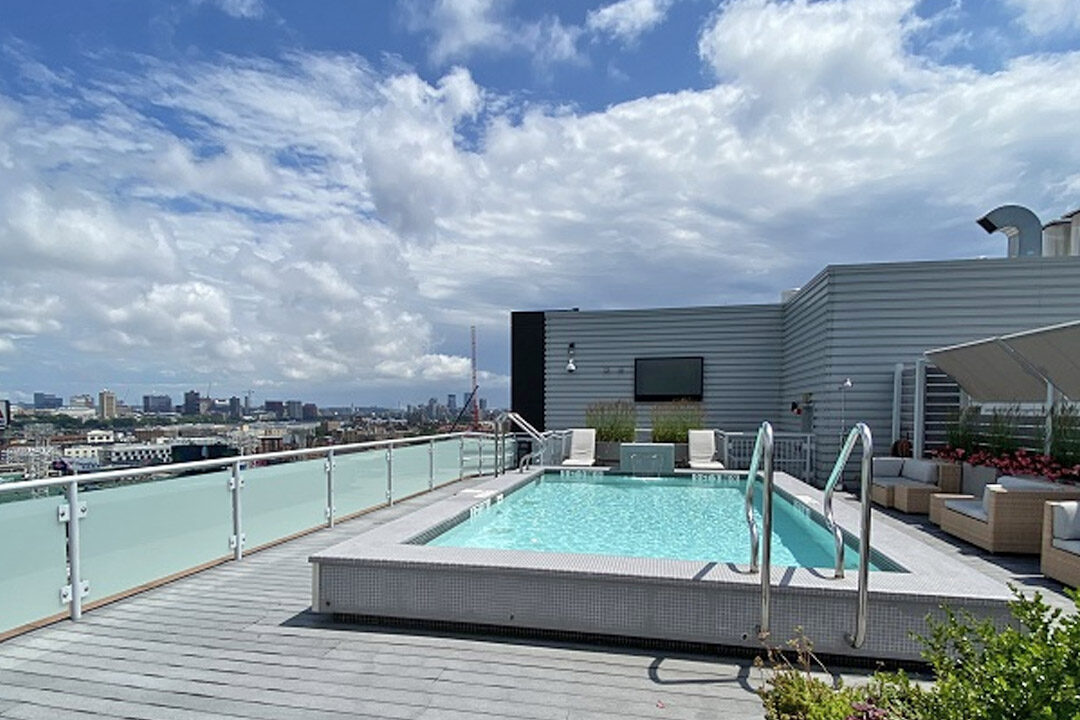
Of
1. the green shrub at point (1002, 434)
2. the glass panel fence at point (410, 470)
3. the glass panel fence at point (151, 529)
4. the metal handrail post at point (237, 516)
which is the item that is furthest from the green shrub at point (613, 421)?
the glass panel fence at point (151, 529)

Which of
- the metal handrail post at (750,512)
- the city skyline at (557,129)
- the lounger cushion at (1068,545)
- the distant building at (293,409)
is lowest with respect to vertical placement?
the distant building at (293,409)

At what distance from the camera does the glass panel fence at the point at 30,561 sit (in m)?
3.21

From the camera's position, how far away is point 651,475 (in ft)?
30.7

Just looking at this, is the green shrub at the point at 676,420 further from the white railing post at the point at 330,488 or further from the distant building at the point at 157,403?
the distant building at the point at 157,403

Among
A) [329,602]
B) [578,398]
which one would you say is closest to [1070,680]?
[329,602]

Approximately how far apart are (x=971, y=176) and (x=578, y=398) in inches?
337

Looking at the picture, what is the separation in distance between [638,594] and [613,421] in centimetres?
894

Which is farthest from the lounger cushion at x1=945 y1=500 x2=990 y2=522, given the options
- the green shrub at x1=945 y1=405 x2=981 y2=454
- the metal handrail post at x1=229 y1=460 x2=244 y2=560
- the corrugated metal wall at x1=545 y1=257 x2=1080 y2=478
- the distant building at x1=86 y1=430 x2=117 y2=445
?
the distant building at x1=86 y1=430 x2=117 y2=445

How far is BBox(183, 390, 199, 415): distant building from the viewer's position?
79.3ft

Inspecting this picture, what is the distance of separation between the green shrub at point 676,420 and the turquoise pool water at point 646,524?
215cm

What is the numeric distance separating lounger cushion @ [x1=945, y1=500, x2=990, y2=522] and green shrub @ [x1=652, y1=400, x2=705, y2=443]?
546 centimetres

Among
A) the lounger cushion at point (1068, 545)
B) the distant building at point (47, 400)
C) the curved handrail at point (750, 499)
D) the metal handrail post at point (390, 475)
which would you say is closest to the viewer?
the curved handrail at point (750, 499)

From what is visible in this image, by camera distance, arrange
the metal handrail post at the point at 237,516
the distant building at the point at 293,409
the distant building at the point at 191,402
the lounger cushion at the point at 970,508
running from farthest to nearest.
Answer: the distant building at the point at 293,409, the distant building at the point at 191,402, the lounger cushion at the point at 970,508, the metal handrail post at the point at 237,516

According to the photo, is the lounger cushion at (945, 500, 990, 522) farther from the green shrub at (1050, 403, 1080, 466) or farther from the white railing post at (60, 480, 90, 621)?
the white railing post at (60, 480, 90, 621)
